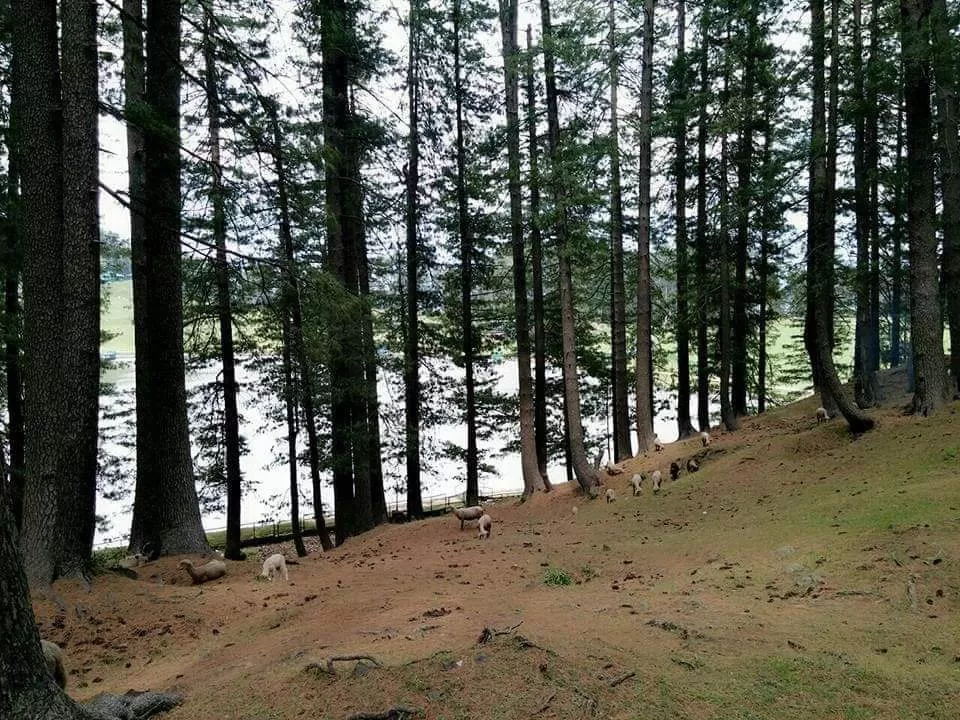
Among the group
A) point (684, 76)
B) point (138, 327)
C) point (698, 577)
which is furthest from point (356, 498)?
point (684, 76)

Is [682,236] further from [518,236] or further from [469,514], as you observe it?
[469,514]

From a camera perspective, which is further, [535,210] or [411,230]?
[411,230]

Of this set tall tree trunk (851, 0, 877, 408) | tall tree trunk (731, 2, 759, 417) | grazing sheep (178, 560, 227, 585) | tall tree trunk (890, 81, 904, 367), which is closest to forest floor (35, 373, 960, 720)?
grazing sheep (178, 560, 227, 585)

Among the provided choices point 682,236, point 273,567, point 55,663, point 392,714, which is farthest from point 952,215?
point 55,663

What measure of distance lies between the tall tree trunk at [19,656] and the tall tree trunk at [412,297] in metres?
13.7

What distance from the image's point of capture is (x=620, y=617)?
467 centimetres

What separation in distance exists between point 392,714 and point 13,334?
11874 millimetres

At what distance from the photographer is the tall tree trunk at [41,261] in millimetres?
6152

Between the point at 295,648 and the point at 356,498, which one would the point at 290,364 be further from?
the point at 295,648

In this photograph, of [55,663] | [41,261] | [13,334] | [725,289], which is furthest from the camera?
[725,289]

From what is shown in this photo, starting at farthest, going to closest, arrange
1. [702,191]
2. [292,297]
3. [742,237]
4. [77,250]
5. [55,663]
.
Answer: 1. [742,237]
2. [702,191]
3. [292,297]
4. [77,250]
5. [55,663]

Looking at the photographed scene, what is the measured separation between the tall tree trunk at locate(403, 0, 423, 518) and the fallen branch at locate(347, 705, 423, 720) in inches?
534

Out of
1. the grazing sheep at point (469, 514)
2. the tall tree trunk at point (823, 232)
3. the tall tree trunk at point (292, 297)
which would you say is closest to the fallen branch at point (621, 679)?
the tall tree trunk at point (292, 297)

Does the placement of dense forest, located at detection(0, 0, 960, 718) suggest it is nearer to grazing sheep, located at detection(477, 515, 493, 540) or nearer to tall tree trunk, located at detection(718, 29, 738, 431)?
tall tree trunk, located at detection(718, 29, 738, 431)
